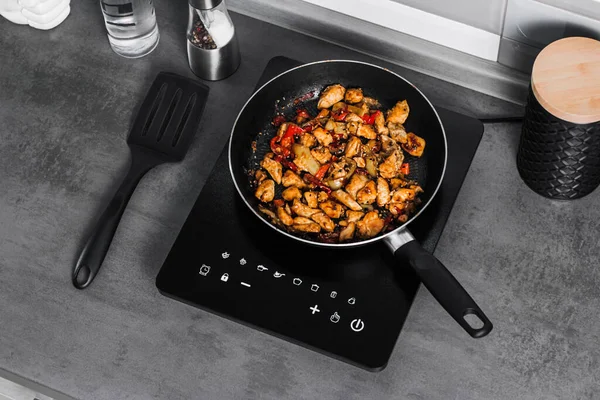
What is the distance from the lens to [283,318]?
3.66ft

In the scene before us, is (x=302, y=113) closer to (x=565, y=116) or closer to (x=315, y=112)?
(x=315, y=112)

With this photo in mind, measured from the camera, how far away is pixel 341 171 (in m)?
1.17

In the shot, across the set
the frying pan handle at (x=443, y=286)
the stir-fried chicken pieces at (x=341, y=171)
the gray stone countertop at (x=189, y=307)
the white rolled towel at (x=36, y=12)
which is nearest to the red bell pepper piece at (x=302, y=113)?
the stir-fried chicken pieces at (x=341, y=171)

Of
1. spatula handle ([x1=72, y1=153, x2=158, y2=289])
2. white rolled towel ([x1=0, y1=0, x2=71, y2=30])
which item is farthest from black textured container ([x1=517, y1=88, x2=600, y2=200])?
white rolled towel ([x1=0, y1=0, x2=71, y2=30])

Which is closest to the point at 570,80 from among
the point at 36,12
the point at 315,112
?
the point at 315,112

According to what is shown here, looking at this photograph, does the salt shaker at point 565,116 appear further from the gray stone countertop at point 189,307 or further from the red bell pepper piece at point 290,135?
the red bell pepper piece at point 290,135

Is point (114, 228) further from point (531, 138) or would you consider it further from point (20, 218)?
point (531, 138)

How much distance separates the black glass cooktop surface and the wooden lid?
0.58 ft

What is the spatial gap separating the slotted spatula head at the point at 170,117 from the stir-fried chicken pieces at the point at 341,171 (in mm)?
130

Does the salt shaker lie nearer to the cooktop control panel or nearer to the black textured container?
the black textured container

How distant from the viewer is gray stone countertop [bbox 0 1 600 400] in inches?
43.9

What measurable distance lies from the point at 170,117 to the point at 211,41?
0.13 m

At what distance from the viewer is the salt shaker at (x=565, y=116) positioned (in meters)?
1.06

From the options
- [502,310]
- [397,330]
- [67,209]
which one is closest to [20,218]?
[67,209]
